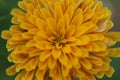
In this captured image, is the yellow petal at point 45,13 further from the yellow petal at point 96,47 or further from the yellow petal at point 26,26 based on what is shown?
the yellow petal at point 96,47

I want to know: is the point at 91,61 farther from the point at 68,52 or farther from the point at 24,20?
the point at 24,20

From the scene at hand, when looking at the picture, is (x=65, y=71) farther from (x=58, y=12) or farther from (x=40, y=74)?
(x=58, y=12)

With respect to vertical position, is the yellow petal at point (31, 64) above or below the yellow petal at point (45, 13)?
below

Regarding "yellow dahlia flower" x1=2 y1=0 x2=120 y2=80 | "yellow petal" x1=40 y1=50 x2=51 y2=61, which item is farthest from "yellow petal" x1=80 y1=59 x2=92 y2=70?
"yellow petal" x1=40 y1=50 x2=51 y2=61

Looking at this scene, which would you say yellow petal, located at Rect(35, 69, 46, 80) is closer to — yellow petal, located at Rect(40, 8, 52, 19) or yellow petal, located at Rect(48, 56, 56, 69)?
yellow petal, located at Rect(48, 56, 56, 69)

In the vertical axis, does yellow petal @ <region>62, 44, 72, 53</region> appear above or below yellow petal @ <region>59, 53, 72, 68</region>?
above

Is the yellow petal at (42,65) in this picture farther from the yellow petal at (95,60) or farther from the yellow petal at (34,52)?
the yellow petal at (95,60)

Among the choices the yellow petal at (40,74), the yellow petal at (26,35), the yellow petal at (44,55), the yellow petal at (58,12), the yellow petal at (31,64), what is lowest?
the yellow petal at (40,74)

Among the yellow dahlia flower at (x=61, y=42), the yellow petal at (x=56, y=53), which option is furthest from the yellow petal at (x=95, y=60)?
the yellow petal at (x=56, y=53)
